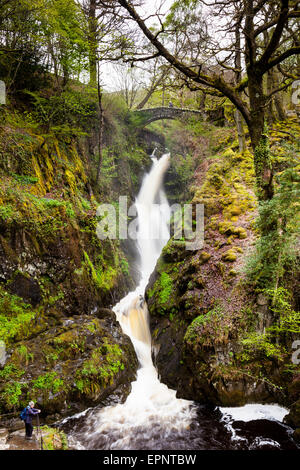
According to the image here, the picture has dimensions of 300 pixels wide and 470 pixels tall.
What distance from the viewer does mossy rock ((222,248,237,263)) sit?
25.1 feet

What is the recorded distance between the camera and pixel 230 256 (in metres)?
7.70

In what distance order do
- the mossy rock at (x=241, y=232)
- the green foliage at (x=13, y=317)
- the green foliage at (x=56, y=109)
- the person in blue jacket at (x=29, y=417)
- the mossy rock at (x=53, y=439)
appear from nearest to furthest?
the person in blue jacket at (x=29, y=417) < the mossy rock at (x=53, y=439) < the green foliage at (x=13, y=317) < the mossy rock at (x=241, y=232) < the green foliage at (x=56, y=109)

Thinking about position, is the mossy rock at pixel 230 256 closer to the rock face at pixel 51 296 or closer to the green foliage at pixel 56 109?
the rock face at pixel 51 296

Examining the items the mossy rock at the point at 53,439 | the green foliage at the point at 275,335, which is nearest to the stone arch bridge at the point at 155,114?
the green foliage at the point at 275,335

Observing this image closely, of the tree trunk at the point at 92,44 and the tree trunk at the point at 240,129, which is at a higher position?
the tree trunk at the point at 92,44

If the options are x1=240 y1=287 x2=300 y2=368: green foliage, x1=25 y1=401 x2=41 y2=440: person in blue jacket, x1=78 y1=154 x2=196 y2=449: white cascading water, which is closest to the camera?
x1=25 y1=401 x2=41 y2=440: person in blue jacket

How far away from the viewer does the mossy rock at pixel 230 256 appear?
25.1 feet

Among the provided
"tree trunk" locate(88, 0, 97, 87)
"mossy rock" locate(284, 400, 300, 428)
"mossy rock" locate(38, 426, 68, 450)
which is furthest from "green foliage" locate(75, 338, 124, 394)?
"tree trunk" locate(88, 0, 97, 87)

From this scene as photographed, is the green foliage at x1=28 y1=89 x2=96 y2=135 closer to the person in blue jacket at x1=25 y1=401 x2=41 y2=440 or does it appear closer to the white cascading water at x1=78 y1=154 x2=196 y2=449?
the white cascading water at x1=78 y1=154 x2=196 y2=449

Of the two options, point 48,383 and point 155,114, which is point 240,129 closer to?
point 155,114

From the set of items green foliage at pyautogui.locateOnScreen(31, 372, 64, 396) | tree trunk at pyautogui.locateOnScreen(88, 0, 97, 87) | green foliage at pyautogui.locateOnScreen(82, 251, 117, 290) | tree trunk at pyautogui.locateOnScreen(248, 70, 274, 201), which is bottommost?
green foliage at pyautogui.locateOnScreen(31, 372, 64, 396)

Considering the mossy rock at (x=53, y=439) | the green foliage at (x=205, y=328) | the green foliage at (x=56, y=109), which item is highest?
the green foliage at (x=56, y=109)

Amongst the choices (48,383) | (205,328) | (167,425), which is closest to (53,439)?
(48,383)

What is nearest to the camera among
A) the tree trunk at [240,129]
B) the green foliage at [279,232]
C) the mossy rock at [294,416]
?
the mossy rock at [294,416]
